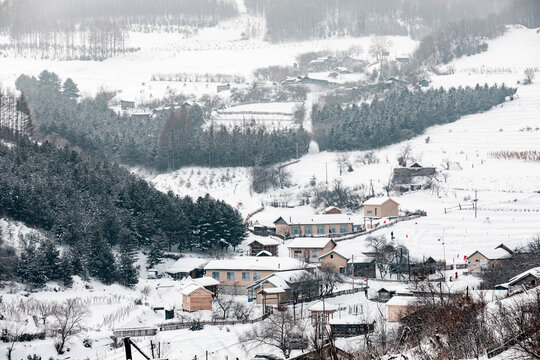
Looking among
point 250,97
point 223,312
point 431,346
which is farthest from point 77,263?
point 250,97

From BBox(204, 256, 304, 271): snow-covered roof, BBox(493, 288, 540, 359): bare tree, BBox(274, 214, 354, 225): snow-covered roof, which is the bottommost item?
BBox(274, 214, 354, 225): snow-covered roof

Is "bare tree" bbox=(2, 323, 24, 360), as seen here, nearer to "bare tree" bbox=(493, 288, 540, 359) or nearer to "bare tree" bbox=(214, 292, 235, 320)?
"bare tree" bbox=(214, 292, 235, 320)

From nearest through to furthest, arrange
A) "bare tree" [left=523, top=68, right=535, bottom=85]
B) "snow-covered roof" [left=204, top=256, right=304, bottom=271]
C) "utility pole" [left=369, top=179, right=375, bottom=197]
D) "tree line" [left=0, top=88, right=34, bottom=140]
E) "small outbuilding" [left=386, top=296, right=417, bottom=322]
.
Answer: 1. "small outbuilding" [left=386, top=296, right=417, bottom=322]
2. "snow-covered roof" [left=204, top=256, right=304, bottom=271]
3. "utility pole" [left=369, top=179, right=375, bottom=197]
4. "tree line" [left=0, top=88, right=34, bottom=140]
5. "bare tree" [left=523, top=68, right=535, bottom=85]

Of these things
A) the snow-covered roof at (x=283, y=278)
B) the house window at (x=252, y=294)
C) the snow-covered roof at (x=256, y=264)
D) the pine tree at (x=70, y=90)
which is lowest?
the house window at (x=252, y=294)

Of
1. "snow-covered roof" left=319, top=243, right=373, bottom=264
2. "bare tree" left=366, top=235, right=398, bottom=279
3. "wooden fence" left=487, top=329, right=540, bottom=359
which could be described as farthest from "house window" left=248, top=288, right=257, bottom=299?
"wooden fence" left=487, top=329, right=540, bottom=359

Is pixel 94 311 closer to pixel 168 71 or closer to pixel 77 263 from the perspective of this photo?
pixel 77 263

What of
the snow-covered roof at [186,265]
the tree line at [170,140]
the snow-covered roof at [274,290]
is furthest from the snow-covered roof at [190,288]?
the tree line at [170,140]

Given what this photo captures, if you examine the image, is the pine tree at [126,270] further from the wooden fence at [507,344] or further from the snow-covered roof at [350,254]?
the wooden fence at [507,344]
